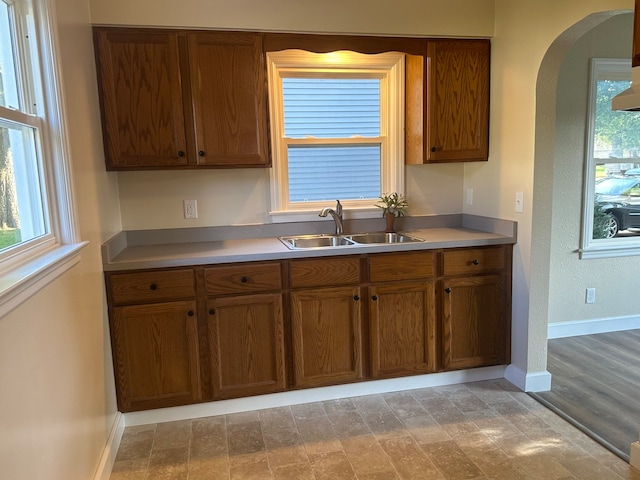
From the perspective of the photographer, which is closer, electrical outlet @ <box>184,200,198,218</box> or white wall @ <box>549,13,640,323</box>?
electrical outlet @ <box>184,200,198,218</box>

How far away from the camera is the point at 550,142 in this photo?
8.87 ft

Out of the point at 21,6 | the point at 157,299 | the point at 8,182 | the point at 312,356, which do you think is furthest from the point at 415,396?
the point at 21,6

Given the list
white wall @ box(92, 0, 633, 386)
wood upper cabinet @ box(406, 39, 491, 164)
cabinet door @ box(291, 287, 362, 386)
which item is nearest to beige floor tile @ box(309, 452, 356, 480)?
cabinet door @ box(291, 287, 362, 386)

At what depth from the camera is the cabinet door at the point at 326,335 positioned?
2.69 m

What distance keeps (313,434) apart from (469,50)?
2.45m

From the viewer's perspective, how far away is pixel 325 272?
2680 millimetres

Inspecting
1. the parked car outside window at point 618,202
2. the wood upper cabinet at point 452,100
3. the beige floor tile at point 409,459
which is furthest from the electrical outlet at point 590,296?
the beige floor tile at point 409,459

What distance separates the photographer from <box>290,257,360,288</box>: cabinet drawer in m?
2.65

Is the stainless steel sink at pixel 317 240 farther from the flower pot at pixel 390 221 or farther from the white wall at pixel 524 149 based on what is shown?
the white wall at pixel 524 149

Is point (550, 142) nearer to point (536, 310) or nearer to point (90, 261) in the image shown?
point (536, 310)

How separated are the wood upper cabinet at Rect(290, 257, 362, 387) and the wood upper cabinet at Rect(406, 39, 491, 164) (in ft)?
3.23

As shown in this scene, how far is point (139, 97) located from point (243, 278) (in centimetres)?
113

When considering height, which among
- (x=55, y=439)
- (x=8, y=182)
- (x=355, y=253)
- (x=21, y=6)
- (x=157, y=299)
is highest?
(x=21, y=6)

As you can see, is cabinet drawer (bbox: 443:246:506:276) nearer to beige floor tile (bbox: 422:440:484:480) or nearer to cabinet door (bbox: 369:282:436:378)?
cabinet door (bbox: 369:282:436:378)
